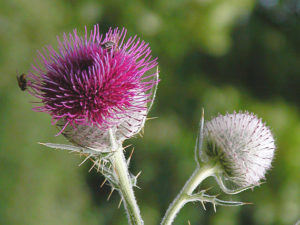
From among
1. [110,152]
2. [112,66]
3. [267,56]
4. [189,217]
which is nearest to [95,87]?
[112,66]

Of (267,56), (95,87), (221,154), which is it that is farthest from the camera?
(267,56)

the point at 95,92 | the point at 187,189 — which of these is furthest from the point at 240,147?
the point at 95,92

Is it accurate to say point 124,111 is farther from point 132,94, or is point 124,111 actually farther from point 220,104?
point 220,104

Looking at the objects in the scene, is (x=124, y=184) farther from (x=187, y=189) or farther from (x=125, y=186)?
(x=187, y=189)

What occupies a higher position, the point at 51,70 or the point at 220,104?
the point at 220,104

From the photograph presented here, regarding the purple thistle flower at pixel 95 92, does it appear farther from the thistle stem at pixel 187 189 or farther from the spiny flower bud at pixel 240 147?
the spiny flower bud at pixel 240 147

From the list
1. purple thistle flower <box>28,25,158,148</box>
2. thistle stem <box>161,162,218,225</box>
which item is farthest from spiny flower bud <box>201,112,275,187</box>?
purple thistle flower <box>28,25,158,148</box>

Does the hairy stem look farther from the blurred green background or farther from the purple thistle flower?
the blurred green background

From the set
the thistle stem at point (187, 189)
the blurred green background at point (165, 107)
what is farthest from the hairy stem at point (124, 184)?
the blurred green background at point (165, 107)
